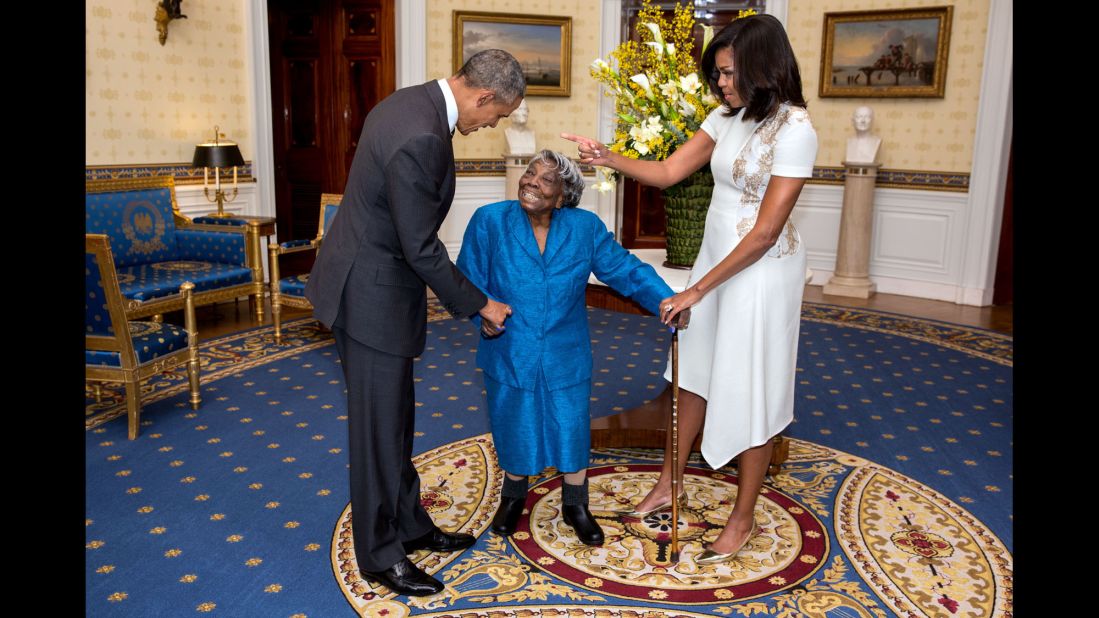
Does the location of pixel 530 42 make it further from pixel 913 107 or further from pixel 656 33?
pixel 656 33

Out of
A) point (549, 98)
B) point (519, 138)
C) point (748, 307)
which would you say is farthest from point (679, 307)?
point (549, 98)

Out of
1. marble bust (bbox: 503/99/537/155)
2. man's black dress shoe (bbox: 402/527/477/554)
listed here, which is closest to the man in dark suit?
man's black dress shoe (bbox: 402/527/477/554)

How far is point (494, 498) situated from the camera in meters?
3.85

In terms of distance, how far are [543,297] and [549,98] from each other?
6.68 meters

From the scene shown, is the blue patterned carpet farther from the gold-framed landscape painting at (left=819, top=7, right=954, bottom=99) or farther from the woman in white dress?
the gold-framed landscape painting at (left=819, top=7, right=954, bottom=99)

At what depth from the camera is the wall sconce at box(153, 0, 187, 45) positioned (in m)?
7.19

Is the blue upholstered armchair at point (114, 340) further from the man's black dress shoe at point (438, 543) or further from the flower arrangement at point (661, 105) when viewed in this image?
the flower arrangement at point (661, 105)

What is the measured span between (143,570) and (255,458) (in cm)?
111

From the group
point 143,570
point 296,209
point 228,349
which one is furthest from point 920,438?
point 296,209

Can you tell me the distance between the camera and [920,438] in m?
4.66

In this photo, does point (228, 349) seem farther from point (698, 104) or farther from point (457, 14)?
point (457, 14)

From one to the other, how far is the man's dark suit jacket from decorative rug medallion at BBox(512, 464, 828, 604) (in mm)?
1078

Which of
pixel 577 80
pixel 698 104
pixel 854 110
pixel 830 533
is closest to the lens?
pixel 830 533

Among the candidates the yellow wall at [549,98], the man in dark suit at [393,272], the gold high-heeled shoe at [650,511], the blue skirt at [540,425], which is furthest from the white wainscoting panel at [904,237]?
the man in dark suit at [393,272]
